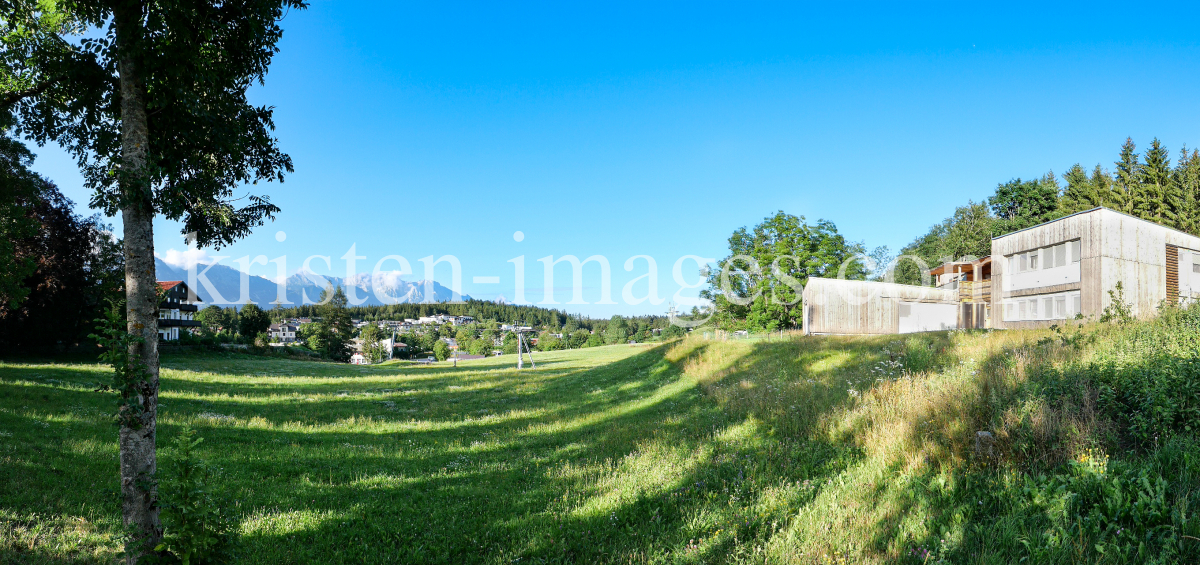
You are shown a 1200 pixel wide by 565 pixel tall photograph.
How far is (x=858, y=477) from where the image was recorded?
6.13 m

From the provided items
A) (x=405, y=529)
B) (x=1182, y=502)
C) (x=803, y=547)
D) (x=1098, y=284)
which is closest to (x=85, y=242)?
(x=405, y=529)

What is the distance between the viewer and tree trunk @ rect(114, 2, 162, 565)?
13.9ft

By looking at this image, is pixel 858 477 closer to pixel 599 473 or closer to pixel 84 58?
pixel 599 473

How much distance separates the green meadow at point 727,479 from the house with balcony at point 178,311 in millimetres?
45906

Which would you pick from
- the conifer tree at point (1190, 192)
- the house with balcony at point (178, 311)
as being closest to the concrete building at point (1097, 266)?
the conifer tree at point (1190, 192)

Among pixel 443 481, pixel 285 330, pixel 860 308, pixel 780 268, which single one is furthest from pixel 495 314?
pixel 443 481

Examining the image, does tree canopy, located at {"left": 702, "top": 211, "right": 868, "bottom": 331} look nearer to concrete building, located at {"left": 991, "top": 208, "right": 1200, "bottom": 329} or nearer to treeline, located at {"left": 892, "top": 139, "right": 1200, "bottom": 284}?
concrete building, located at {"left": 991, "top": 208, "right": 1200, "bottom": 329}

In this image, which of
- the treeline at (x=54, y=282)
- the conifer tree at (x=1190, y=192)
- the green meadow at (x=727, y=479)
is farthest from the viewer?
the conifer tree at (x=1190, y=192)

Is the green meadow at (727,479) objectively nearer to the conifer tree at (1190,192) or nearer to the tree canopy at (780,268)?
the tree canopy at (780,268)

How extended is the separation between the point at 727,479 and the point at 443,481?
181 inches

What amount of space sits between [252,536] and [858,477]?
24.1ft

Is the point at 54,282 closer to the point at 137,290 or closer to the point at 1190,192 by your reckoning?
the point at 137,290

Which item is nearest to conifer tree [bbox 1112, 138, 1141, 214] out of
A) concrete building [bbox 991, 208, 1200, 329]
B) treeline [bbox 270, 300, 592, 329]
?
concrete building [bbox 991, 208, 1200, 329]

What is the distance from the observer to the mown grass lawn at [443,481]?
17.3ft
